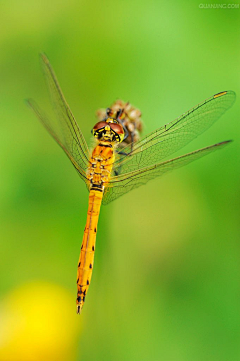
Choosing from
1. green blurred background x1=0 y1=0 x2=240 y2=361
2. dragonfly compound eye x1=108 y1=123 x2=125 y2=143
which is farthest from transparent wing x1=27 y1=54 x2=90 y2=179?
green blurred background x1=0 y1=0 x2=240 y2=361

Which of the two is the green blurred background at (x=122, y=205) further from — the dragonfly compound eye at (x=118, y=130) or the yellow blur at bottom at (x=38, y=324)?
the dragonfly compound eye at (x=118, y=130)

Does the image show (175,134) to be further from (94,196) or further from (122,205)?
(122,205)

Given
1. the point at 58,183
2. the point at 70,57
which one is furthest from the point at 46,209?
the point at 70,57

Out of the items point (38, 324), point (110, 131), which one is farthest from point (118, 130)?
point (38, 324)

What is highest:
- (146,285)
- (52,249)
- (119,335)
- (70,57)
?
(70,57)

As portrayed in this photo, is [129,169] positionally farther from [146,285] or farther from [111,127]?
[146,285]

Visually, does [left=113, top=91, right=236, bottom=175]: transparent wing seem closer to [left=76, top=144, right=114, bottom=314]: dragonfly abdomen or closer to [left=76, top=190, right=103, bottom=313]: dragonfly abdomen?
[left=76, top=144, right=114, bottom=314]: dragonfly abdomen

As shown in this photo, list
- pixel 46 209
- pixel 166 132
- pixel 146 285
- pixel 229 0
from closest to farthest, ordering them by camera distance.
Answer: pixel 166 132 → pixel 146 285 → pixel 46 209 → pixel 229 0
